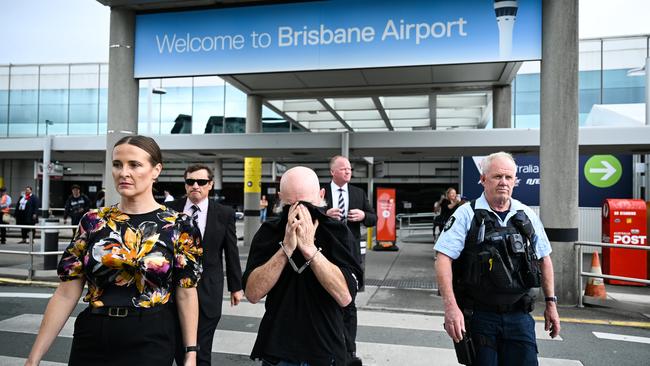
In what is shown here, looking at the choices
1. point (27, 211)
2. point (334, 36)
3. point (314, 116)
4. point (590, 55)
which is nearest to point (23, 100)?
point (27, 211)

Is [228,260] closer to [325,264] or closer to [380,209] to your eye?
[325,264]

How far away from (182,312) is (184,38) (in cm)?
723

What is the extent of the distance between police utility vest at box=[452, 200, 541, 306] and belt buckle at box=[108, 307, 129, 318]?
6.48ft

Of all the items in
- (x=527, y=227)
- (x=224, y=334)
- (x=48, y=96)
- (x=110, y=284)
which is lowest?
(x=224, y=334)

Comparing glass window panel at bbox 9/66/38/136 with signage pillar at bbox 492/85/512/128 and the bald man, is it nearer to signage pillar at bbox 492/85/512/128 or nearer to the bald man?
signage pillar at bbox 492/85/512/128

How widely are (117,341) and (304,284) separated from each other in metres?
0.88

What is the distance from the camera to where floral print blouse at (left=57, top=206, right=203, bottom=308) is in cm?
215

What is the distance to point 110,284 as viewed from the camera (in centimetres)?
215

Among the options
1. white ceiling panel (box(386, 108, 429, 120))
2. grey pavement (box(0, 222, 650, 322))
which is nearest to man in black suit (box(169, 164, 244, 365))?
grey pavement (box(0, 222, 650, 322))

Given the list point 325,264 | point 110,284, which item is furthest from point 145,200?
point 325,264

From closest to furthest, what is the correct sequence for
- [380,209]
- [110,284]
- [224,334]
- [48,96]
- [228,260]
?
[110,284], [228,260], [224,334], [380,209], [48,96]

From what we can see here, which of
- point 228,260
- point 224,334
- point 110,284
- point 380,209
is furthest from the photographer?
point 380,209

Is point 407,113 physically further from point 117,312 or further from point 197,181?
point 117,312

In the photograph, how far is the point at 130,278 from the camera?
85.7 inches
